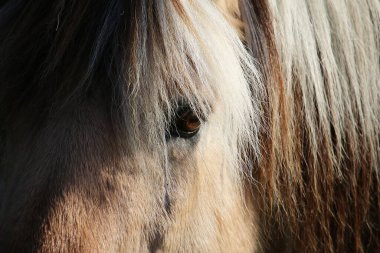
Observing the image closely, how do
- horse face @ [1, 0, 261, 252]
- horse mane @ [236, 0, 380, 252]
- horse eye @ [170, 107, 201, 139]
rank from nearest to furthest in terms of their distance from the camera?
horse face @ [1, 0, 261, 252] → horse eye @ [170, 107, 201, 139] → horse mane @ [236, 0, 380, 252]

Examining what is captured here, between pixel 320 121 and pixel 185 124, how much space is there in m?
0.58

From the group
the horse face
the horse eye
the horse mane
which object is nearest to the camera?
the horse face

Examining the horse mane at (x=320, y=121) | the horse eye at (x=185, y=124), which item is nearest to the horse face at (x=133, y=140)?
the horse eye at (x=185, y=124)

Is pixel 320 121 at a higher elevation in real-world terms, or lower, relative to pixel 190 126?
lower

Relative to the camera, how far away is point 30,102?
1671 mm

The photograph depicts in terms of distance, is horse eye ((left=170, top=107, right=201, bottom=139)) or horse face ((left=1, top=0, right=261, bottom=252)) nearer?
horse face ((left=1, top=0, right=261, bottom=252))

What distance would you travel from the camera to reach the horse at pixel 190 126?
159 cm

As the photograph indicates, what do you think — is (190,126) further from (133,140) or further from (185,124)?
(133,140)

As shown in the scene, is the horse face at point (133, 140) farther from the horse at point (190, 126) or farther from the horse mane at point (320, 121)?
the horse mane at point (320, 121)

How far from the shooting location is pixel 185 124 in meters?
1.72

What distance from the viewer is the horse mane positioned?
1969 mm

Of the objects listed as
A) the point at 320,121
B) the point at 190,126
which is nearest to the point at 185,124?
the point at 190,126

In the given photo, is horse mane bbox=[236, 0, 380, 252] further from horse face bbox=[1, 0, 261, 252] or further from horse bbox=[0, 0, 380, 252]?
horse face bbox=[1, 0, 261, 252]

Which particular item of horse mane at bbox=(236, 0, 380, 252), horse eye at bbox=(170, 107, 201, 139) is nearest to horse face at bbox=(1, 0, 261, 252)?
horse eye at bbox=(170, 107, 201, 139)
